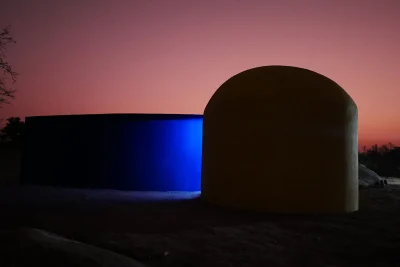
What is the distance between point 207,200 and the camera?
9930mm

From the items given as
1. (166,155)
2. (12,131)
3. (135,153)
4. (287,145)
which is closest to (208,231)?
(287,145)

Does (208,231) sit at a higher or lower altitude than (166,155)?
lower

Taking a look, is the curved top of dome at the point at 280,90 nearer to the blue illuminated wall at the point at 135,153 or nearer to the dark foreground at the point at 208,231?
the dark foreground at the point at 208,231

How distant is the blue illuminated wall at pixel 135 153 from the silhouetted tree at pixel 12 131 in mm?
28561

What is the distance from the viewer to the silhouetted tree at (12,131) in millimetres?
38531

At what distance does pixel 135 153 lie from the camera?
41.6ft

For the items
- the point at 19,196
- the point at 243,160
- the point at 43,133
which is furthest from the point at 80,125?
the point at 243,160

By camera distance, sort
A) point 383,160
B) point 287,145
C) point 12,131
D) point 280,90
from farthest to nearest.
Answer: point 12,131 < point 383,160 < point 280,90 < point 287,145

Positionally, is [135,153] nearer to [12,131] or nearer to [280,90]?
[280,90]

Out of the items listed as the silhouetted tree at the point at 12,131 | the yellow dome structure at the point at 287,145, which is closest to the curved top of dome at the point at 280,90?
the yellow dome structure at the point at 287,145

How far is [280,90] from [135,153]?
5.64 m

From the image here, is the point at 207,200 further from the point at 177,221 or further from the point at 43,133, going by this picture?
the point at 43,133

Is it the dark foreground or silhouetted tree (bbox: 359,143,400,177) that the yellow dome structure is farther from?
silhouetted tree (bbox: 359,143,400,177)

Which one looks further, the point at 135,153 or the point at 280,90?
the point at 135,153
